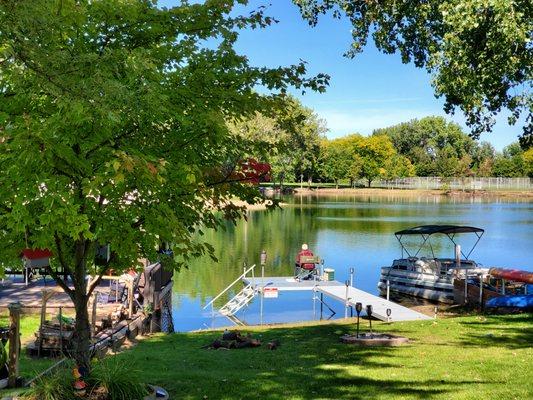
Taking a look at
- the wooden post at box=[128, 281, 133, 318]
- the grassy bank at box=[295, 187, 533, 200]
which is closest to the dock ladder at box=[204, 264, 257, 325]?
the wooden post at box=[128, 281, 133, 318]

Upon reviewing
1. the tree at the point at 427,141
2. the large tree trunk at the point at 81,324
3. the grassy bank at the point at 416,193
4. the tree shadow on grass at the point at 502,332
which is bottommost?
the tree shadow on grass at the point at 502,332

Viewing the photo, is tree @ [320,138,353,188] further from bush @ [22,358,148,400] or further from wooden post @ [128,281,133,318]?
bush @ [22,358,148,400]

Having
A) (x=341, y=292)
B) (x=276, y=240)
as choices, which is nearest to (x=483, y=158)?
(x=276, y=240)

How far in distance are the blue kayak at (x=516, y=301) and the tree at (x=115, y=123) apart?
47.5 ft

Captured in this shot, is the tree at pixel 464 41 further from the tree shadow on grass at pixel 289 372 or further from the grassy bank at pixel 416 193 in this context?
the grassy bank at pixel 416 193

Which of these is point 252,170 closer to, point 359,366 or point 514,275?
point 359,366

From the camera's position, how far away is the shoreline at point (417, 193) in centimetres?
12850

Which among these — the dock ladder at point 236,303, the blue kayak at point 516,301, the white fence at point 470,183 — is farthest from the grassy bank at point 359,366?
the white fence at point 470,183

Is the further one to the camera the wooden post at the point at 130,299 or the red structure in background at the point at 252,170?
the wooden post at the point at 130,299

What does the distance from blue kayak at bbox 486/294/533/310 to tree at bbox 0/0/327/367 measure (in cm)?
1447

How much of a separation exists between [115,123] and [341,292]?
22.0 meters

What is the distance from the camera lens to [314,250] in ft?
141

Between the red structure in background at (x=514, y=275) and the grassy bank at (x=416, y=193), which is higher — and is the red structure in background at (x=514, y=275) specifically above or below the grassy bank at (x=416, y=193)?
below

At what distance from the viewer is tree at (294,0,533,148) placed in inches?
474
